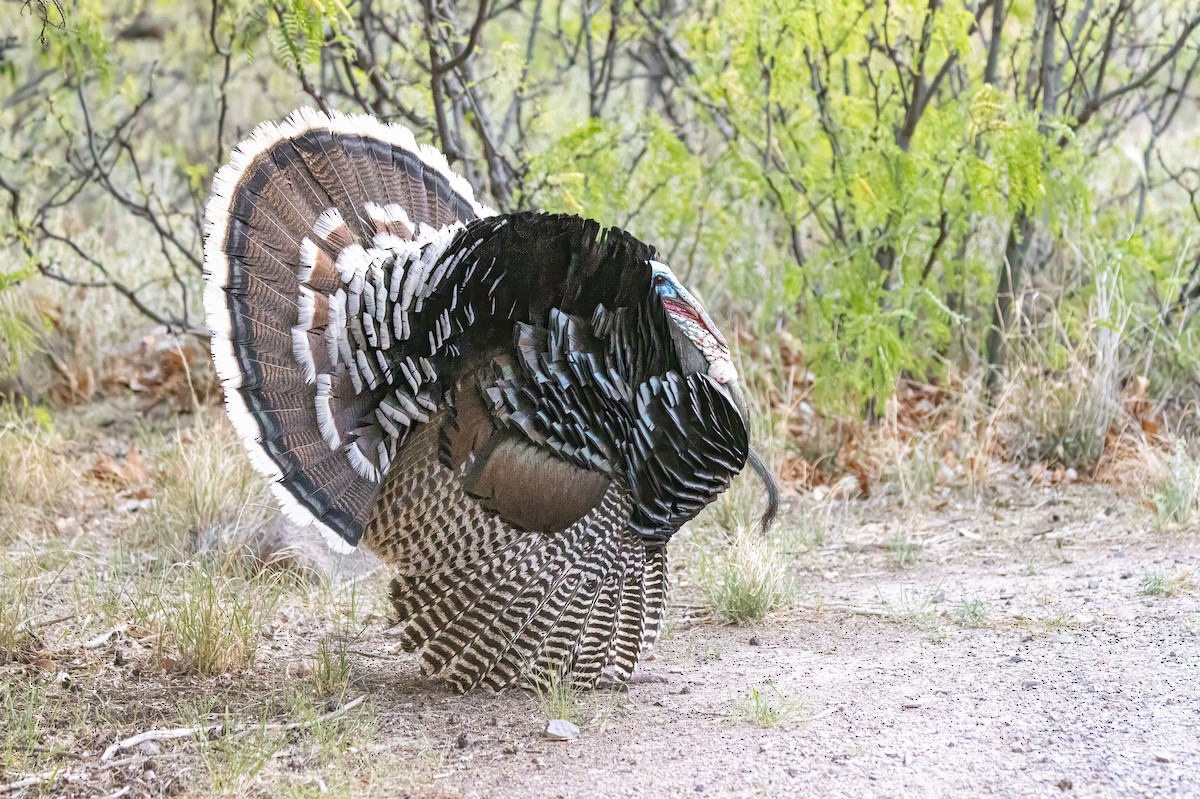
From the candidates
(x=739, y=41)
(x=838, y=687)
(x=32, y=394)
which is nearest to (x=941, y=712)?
(x=838, y=687)

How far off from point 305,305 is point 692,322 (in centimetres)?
126

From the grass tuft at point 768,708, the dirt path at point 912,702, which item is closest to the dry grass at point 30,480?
the dirt path at point 912,702

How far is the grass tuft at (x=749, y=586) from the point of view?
15.4 feet

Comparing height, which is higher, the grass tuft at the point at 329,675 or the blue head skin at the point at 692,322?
the blue head skin at the point at 692,322

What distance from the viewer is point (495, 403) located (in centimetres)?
385

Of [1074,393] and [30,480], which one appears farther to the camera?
[1074,393]

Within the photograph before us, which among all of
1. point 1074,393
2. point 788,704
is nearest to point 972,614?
point 788,704

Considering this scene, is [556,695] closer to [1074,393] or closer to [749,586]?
[749,586]

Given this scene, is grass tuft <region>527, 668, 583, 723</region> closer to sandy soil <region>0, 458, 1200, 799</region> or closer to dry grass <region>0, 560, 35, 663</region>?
sandy soil <region>0, 458, 1200, 799</region>

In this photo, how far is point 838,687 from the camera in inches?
153

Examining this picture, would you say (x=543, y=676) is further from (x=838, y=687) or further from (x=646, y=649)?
(x=838, y=687)

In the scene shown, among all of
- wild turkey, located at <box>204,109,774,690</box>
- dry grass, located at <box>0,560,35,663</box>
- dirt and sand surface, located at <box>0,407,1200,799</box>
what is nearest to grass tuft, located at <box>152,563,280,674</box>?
dirt and sand surface, located at <box>0,407,1200,799</box>

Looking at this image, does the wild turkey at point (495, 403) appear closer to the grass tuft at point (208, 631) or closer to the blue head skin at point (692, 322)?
the blue head skin at point (692, 322)

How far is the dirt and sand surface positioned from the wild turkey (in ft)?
1.19
